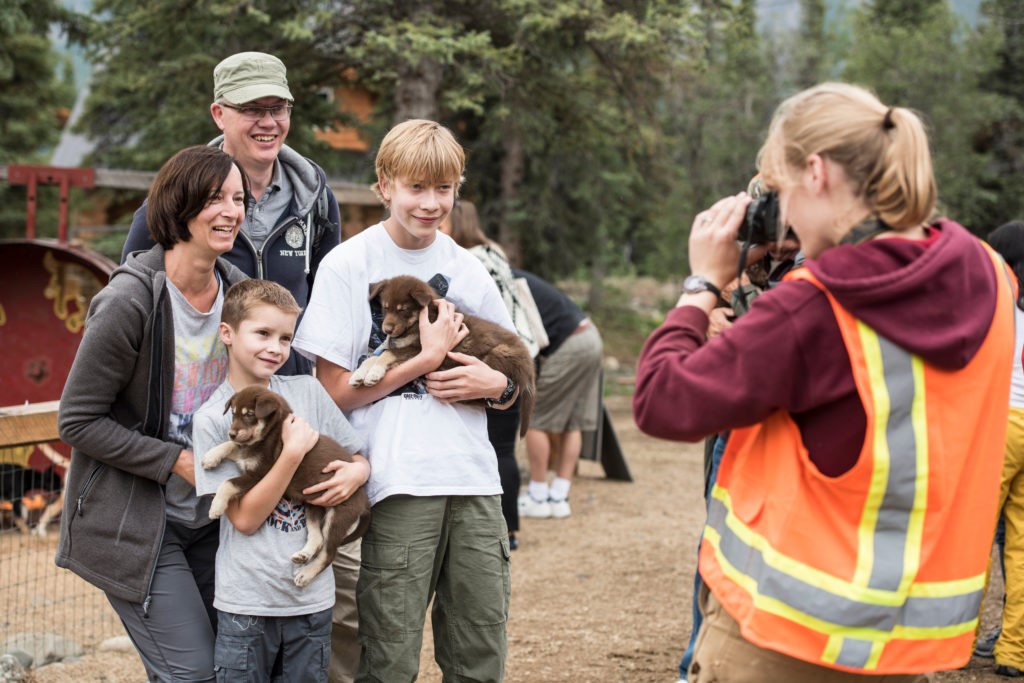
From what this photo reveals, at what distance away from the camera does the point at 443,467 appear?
3.61m

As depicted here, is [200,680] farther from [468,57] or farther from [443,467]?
[468,57]

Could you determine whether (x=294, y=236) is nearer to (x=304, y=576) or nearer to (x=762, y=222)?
(x=304, y=576)

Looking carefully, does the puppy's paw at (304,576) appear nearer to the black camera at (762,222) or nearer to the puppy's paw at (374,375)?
the puppy's paw at (374,375)

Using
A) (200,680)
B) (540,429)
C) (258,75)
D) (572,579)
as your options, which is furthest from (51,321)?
(200,680)

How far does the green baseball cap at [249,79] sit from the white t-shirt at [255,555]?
4.34 feet

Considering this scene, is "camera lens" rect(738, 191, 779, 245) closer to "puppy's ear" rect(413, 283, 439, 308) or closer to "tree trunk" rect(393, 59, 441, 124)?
"puppy's ear" rect(413, 283, 439, 308)

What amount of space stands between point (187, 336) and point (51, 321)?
21.2 ft

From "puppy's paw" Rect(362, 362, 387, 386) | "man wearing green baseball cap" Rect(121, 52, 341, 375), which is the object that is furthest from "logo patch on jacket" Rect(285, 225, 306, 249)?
"puppy's paw" Rect(362, 362, 387, 386)

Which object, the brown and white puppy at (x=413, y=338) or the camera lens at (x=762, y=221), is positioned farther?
the brown and white puppy at (x=413, y=338)

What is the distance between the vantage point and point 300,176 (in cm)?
437

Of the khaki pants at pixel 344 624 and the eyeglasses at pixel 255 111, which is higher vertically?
the eyeglasses at pixel 255 111

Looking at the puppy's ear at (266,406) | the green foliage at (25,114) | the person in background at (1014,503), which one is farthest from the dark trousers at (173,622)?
the green foliage at (25,114)

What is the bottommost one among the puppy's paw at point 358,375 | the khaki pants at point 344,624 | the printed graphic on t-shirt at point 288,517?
the khaki pants at point 344,624

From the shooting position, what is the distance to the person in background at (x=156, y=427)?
10.6 ft
